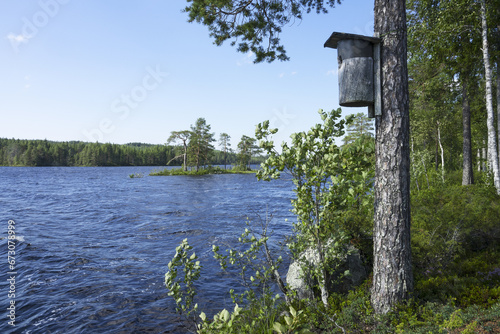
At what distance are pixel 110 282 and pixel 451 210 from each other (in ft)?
30.0

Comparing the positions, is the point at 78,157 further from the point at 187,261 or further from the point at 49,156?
the point at 187,261

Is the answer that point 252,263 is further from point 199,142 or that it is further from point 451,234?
point 199,142

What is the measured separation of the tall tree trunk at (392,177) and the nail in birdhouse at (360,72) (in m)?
0.11

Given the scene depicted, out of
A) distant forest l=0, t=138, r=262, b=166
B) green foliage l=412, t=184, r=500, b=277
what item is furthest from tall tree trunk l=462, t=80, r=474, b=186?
distant forest l=0, t=138, r=262, b=166

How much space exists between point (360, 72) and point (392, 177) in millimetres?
1527

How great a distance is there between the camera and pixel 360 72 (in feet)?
14.0

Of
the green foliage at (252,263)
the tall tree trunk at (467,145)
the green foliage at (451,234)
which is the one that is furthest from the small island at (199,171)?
the green foliage at (252,263)

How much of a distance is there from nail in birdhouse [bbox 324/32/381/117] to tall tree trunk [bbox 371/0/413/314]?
0.35 feet

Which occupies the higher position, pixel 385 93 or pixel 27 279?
pixel 385 93

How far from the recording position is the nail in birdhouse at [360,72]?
4.25 m

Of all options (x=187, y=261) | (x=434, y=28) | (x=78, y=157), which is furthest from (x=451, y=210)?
(x=78, y=157)

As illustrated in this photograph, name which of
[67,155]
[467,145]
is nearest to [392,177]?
[467,145]

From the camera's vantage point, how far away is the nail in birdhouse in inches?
167

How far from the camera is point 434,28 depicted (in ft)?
39.9
